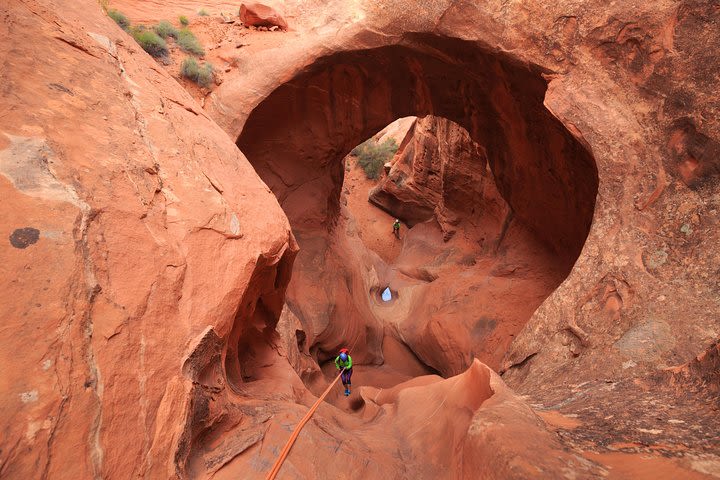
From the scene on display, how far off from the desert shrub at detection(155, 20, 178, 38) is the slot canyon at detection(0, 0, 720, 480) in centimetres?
3

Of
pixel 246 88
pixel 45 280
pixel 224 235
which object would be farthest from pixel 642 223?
pixel 246 88

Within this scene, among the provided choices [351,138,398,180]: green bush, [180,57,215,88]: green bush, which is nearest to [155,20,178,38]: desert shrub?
[180,57,215,88]: green bush

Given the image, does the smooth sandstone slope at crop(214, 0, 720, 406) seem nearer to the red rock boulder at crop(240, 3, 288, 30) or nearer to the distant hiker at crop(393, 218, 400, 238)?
the red rock boulder at crop(240, 3, 288, 30)

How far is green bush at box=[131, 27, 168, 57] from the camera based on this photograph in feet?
19.5

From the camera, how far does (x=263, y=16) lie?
21.4 ft

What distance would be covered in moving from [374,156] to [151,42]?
1393cm

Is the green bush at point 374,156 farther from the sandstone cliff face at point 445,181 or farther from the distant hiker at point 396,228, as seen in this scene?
the distant hiker at point 396,228

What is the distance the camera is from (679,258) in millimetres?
3730

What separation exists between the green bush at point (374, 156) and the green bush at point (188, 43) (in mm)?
12805

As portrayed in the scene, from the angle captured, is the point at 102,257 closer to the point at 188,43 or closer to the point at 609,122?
the point at 609,122

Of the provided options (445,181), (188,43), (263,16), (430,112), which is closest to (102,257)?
(188,43)

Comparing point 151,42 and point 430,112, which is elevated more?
point 430,112

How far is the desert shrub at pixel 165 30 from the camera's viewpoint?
637cm

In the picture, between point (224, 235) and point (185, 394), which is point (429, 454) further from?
point (224, 235)
